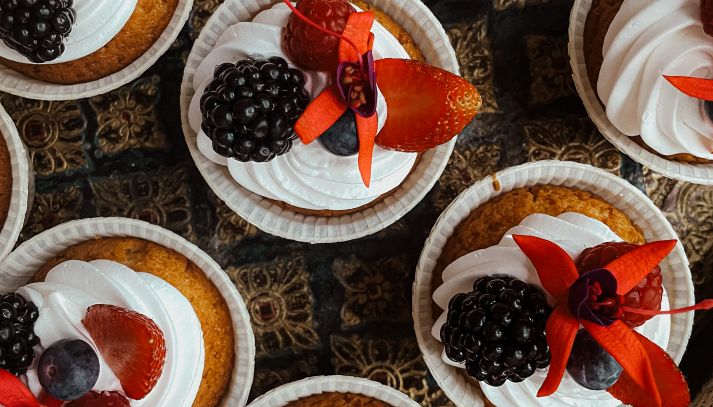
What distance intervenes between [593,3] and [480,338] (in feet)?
3.85

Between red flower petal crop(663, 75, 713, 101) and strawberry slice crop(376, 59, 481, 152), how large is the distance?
55cm

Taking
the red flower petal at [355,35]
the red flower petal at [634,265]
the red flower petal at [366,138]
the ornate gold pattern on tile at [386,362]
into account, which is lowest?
the ornate gold pattern on tile at [386,362]

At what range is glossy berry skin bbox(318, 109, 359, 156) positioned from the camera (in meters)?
1.65

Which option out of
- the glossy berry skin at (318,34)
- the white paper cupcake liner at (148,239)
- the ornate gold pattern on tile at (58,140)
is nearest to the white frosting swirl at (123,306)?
the white paper cupcake liner at (148,239)

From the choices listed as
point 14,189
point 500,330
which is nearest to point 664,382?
point 500,330

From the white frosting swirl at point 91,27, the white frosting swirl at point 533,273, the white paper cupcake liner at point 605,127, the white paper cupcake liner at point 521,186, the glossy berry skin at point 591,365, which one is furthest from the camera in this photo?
the white paper cupcake liner at point 605,127

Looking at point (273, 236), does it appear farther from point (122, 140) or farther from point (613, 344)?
point (613, 344)

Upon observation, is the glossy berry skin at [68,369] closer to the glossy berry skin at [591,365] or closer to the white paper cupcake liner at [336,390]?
the white paper cupcake liner at [336,390]

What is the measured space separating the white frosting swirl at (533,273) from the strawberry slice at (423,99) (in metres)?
0.35

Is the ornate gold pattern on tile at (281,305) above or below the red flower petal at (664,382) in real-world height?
above

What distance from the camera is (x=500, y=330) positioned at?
5.11 feet

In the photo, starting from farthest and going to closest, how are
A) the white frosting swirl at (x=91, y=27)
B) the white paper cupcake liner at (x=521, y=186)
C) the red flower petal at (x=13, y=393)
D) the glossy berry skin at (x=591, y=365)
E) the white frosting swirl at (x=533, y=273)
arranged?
the white paper cupcake liner at (x=521, y=186)
the white frosting swirl at (x=91, y=27)
the white frosting swirl at (x=533, y=273)
the glossy berry skin at (x=591, y=365)
the red flower petal at (x=13, y=393)

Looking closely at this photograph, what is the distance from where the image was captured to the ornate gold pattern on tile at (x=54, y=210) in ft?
7.09

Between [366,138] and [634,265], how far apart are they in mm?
687
